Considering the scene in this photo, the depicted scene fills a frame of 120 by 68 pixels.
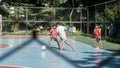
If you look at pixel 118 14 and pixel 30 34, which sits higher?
pixel 118 14

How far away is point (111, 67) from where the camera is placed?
13664 millimetres

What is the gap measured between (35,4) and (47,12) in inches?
287

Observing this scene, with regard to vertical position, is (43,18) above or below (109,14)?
below

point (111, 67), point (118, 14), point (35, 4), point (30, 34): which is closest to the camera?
point (111, 67)

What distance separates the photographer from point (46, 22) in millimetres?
38188

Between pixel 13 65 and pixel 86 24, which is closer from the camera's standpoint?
pixel 13 65

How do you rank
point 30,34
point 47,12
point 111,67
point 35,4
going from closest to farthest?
point 111,67
point 30,34
point 47,12
point 35,4

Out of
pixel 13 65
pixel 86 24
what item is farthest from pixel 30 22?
pixel 13 65

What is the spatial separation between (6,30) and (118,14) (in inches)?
585

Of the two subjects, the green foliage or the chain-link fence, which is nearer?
the green foliage

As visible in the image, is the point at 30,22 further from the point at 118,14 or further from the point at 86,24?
the point at 118,14

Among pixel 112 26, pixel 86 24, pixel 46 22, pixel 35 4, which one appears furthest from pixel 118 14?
pixel 35 4

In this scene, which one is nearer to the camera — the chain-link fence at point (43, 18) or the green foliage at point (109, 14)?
the green foliage at point (109, 14)

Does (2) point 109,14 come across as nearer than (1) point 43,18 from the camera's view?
Yes
